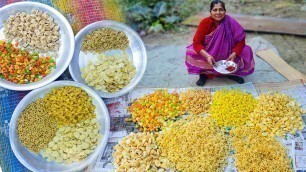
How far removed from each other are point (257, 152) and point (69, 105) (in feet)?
4.53

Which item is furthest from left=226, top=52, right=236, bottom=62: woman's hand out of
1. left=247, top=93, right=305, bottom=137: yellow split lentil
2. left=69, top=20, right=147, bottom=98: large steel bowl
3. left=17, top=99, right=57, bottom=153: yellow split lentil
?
left=17, top=99, right=57, bottom=153: yellow split lentil

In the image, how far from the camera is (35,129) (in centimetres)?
276

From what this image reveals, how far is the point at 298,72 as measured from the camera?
11.2 ft

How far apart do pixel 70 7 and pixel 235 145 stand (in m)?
1.82

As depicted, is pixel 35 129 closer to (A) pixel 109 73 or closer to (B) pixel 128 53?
(A) pixel 109 73

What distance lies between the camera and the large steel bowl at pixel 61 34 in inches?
116

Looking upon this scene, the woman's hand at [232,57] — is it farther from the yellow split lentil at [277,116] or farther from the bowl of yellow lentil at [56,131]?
the bowl of yellow lentil at [56,131]

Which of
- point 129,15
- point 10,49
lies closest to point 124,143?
point 10,49

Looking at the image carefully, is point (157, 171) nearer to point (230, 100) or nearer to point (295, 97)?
point (230, 100)

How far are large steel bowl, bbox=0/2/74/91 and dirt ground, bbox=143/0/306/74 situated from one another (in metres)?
1.57

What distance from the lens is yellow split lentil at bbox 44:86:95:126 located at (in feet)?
9.16

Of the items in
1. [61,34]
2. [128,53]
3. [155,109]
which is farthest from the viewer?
[128,53]

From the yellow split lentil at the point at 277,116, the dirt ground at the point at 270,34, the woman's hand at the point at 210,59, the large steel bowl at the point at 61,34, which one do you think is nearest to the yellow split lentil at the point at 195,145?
the yellow split lentil at the point at 277,116

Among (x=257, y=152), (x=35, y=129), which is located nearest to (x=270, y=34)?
(x=257, y=152)
